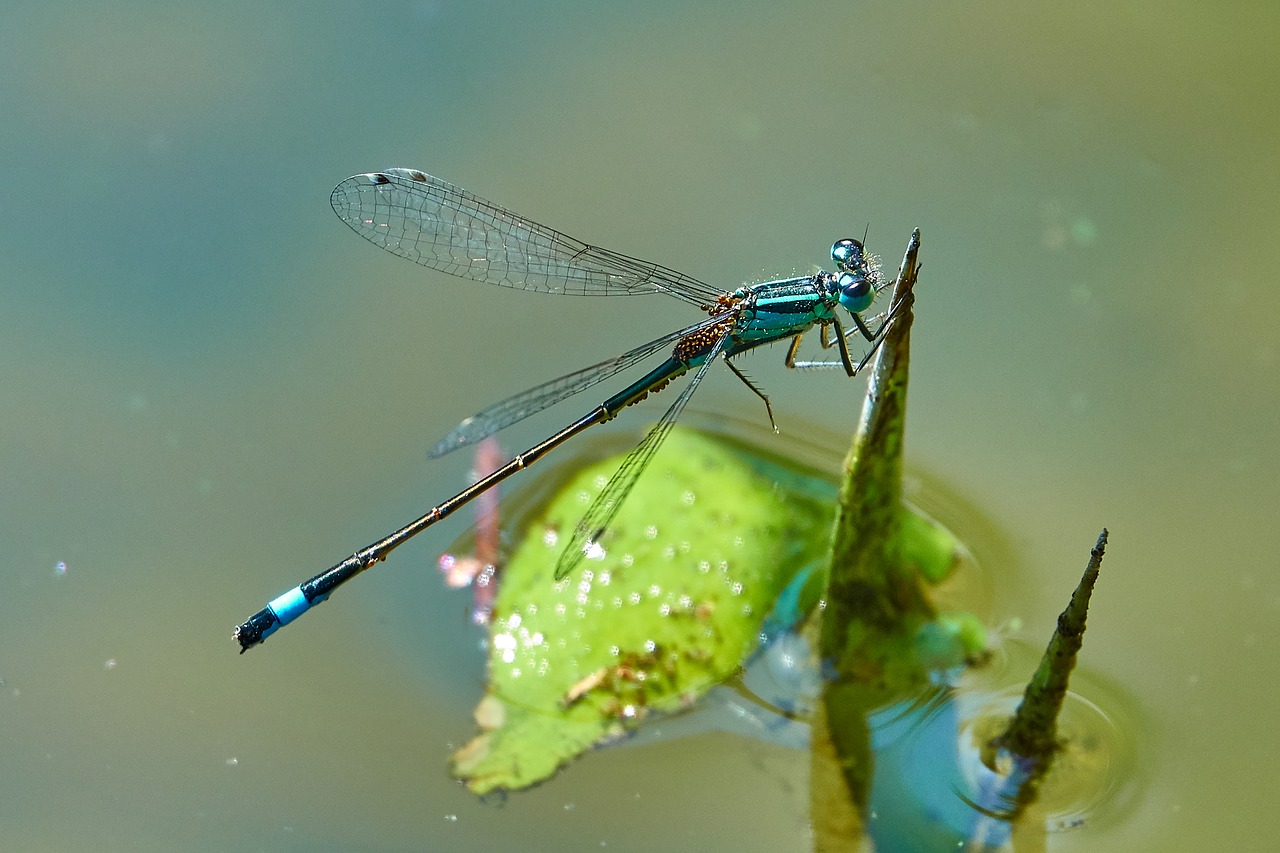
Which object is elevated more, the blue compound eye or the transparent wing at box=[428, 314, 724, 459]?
the blue compound eye

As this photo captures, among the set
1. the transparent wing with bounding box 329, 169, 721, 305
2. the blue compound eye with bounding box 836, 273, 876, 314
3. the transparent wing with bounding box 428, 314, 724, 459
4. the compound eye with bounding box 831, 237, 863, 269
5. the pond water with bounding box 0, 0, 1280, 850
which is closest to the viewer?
the pond water with bounding box 0, 0, 1280, 850

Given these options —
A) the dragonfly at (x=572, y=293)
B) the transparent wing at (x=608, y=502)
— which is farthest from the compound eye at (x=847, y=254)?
the transparent wing at (x=608, y=502)

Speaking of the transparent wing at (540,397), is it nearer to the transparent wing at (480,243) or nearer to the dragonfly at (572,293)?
the dragonfly at (572,293)

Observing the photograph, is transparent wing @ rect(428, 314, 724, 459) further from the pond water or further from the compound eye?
the compound eye

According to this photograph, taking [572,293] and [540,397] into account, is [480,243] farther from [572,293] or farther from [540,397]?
[540,397]

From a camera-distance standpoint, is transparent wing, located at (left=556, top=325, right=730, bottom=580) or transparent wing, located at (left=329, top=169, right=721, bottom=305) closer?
transparent wing, located at (left=556, top=325, right=730, bottom=580)

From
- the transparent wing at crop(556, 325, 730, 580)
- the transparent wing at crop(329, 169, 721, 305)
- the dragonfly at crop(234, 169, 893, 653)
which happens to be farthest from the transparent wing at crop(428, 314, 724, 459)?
the transparent wing at crop(556, 325, 730, 580)
